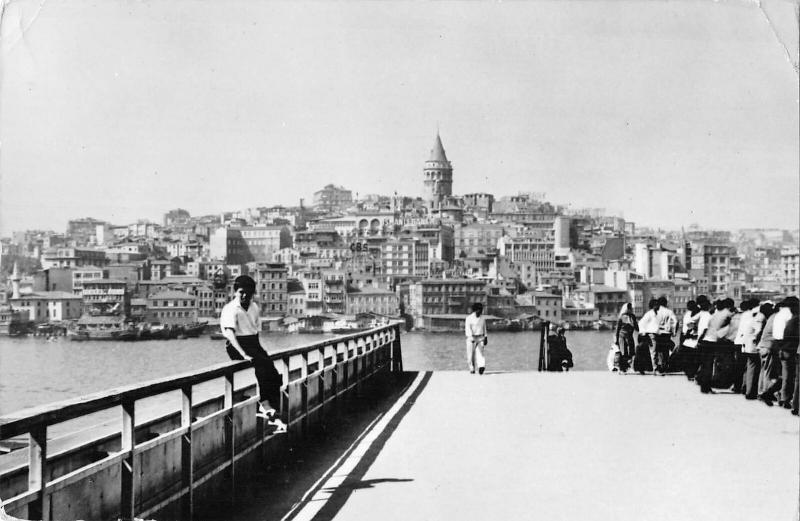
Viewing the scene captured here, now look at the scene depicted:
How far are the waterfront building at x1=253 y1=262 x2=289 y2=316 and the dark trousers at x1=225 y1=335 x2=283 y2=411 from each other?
84746 millimetres

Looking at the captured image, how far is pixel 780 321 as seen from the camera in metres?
10.8

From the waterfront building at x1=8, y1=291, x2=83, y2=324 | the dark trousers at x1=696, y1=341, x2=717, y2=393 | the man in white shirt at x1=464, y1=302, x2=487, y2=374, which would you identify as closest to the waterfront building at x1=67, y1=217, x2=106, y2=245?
the waterfront building at x1=8, y1=291, x2=83, y2=324

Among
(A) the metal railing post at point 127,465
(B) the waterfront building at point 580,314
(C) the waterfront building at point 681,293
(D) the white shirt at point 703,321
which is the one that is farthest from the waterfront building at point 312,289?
(A) the metal railing post at point 127,465

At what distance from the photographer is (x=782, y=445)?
28.8 feet

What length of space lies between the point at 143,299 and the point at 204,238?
40556 millimetres

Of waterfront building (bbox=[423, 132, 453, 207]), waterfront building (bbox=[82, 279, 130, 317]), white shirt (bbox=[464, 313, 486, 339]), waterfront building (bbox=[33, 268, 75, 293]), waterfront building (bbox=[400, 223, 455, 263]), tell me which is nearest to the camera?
white shirt (bbox=[464, 313, 486, 339])

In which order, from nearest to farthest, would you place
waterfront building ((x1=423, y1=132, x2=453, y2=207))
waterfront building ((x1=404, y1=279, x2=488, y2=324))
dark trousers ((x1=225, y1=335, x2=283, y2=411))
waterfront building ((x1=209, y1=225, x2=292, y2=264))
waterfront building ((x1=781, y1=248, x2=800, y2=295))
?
dark trousers ((x1=225, y1=335, x2=283, y2=411)) < waterfront building ((x1=781, y1=248, x2=800, y2=295)) < waterfront building ((x1=404, y1=279, x2=488, y2=324)) < waterfront building ((x1=209, y1=225, x2=292, y2=264)) < waterfront building ((x1=423, y1=132, x2=453, y2=207))

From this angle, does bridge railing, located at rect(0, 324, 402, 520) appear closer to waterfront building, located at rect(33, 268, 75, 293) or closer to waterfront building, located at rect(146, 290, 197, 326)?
waterfront building, located at rect(146, 290, 197, 326)

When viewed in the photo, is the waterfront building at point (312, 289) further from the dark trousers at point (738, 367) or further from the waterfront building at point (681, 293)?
the dark trousers at point (738, 367)

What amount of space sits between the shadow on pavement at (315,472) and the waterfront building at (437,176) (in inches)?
4834

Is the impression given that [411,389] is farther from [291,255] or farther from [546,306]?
[291,255]

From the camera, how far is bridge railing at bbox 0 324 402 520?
3828mm

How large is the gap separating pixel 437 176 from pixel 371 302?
43.4 meters

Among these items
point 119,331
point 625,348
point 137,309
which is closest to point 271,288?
point 137,309
